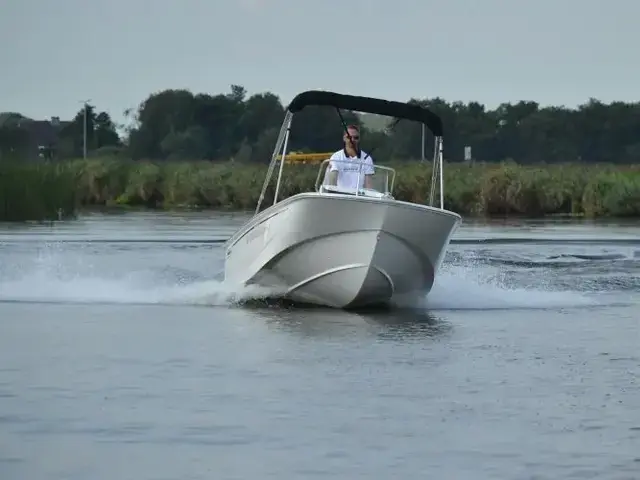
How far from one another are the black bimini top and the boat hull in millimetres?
1548

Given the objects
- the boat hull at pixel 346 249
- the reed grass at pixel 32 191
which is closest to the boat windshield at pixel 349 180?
the boat hull at pixel 346 249

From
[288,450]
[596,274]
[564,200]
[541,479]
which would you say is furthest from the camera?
[564,200]

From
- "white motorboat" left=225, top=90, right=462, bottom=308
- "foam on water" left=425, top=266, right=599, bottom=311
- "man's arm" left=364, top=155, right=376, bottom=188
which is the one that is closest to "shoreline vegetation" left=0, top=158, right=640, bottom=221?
"foam on water" left=425, top=266, right=599, bottom=311

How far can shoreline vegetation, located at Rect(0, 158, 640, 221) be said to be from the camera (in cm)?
4984

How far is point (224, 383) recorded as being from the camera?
45.3 feet

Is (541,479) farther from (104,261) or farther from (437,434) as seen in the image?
(104,261)

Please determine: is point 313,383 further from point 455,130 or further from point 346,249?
point 455,130

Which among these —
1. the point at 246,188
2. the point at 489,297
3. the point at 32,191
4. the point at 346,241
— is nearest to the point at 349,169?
the point at 346,241

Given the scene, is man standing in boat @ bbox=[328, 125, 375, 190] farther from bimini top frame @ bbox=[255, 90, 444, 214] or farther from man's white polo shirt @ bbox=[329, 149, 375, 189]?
bimini top frame @ bbox=[255, 90, 444, 214]

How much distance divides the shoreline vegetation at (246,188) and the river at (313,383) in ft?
42.3

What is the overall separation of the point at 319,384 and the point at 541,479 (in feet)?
13.0

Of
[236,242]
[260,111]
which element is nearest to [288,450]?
[236,242]

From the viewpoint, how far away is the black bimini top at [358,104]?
2088 centimetres

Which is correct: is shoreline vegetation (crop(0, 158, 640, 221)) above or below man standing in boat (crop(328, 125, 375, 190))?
below
